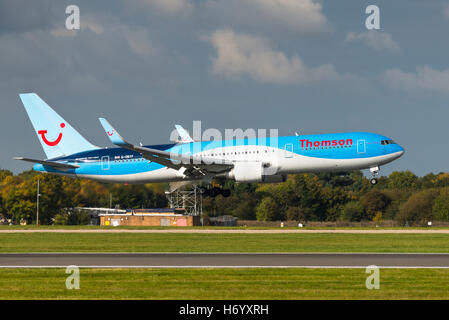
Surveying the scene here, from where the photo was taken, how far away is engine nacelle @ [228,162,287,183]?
59.0 meters

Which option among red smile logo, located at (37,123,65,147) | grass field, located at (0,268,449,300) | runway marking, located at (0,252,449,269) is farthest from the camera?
red smile logo, located at (37,123,65,147)

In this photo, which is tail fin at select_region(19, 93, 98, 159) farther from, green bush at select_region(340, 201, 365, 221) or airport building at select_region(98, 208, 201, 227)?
green bush at select_region(340, 201, 365, 221)

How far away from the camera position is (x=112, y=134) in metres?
56.0

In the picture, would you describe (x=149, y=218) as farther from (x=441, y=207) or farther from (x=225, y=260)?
(x=225, y=260)

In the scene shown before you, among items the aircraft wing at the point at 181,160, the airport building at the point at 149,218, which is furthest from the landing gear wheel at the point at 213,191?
the airport building at the point at 149,218

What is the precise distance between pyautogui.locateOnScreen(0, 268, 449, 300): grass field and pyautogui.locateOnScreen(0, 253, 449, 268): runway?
2379 mm

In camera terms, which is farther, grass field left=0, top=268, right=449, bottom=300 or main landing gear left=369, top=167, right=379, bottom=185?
main landing gear left=369, top=167, right=379, bottom=185

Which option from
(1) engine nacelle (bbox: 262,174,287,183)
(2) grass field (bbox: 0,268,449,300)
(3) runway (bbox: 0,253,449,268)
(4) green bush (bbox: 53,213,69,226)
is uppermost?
(1) engine nacelle (bbox: 262,174,287,183)

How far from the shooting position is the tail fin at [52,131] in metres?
69.8

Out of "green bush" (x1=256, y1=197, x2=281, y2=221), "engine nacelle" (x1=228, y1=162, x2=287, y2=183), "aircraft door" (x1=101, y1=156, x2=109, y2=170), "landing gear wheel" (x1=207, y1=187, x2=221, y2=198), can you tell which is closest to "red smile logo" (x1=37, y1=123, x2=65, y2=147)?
"aircraft door" (x1=101, y1=156, x2=109, y2=170)

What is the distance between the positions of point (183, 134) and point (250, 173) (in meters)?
14.7

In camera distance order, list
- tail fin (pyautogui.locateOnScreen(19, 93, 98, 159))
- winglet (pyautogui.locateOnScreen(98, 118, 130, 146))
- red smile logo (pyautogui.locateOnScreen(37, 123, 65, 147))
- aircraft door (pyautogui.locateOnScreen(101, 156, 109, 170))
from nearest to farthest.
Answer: winglet (pyautogui.locateOnScreen(98, 118, 130, 146)) < aircraft door (pyautogui.locateOnScreen(101, 156, 109, 170)) < tail fin (pyautogui.locateOnScreen(19, 93, 98, 159)) < red smile logo (pyautogui.locateOnScreen(37, 123, 65, 147))

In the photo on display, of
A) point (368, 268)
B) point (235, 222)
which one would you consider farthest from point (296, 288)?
point (235, 222)

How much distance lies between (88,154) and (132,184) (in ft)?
19.2
